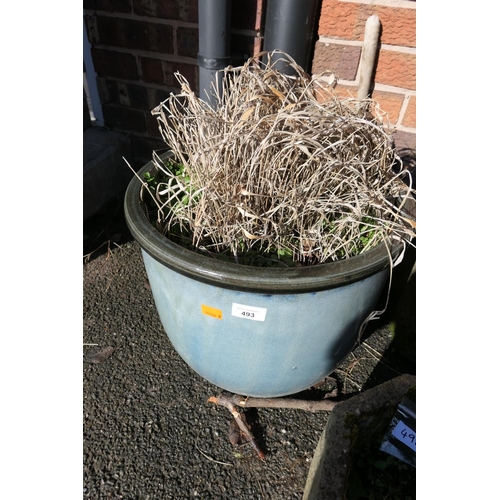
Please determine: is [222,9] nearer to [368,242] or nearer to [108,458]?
[368,242]

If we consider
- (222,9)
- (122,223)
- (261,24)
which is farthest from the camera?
(122,223)

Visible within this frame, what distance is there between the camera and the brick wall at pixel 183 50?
1527mm

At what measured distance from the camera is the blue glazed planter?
982 millimetres

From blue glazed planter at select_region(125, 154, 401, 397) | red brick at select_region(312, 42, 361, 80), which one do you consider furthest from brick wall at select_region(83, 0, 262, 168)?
blue glazed planter at select_region(125, 154, 401, 397)

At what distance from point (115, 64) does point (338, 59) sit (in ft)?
4.11

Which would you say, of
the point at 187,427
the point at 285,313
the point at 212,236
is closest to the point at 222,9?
the point at 212,236

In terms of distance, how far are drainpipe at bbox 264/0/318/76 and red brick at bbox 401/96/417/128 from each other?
0.49 meters

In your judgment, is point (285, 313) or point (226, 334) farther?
point (226, 334)

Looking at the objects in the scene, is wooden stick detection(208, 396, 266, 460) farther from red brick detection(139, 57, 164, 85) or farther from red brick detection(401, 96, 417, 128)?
red brick detection(139, 57, 164, 85)

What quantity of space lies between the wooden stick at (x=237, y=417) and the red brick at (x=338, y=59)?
1.44 metres

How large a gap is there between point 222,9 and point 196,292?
44.1 inches

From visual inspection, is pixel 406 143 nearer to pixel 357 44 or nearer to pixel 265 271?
pixel 357 44

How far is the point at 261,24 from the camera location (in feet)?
5.43

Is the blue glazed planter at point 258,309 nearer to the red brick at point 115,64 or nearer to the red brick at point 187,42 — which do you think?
the red brick at point 187,42
